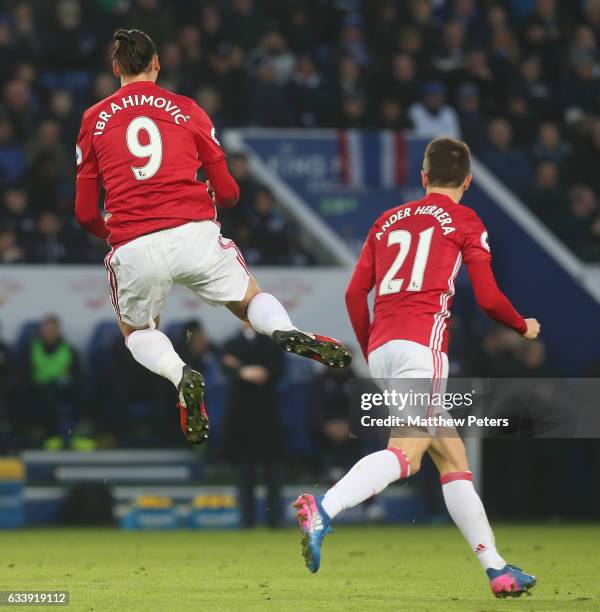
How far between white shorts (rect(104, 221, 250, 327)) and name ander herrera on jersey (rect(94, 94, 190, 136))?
53 centimetres

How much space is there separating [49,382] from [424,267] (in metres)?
7.31

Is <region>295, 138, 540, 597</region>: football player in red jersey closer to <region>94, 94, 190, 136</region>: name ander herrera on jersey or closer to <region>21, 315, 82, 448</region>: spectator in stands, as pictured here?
<region>94, 94, 190, 136</region>: name ander herrera on jersey

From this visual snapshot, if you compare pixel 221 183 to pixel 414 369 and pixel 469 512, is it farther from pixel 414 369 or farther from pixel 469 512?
pixel 469 512

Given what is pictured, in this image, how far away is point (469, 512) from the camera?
7.44 metres

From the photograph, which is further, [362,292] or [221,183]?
[221,183]

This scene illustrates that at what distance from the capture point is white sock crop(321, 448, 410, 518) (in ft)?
23.7

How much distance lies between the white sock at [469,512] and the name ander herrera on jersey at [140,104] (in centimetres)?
217

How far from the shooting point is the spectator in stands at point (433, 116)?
1666 cm

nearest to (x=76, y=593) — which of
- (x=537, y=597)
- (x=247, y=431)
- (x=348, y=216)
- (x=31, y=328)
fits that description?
(x=537, y=597)

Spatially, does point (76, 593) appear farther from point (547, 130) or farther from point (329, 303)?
point (547, 130)

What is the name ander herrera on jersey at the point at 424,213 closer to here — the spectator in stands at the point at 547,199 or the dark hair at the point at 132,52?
the dark hair at the point at 132,52

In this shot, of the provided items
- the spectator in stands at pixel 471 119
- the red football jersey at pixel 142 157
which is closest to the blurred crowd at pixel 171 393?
the spectator in stands at pixel 471 119

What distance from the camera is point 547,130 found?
17.2m

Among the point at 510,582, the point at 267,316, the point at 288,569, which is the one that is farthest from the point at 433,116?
the point at 510,582
